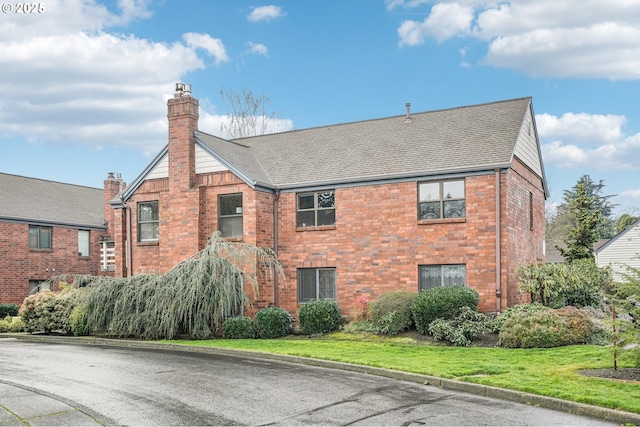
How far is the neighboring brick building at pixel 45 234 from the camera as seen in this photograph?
3155 cm

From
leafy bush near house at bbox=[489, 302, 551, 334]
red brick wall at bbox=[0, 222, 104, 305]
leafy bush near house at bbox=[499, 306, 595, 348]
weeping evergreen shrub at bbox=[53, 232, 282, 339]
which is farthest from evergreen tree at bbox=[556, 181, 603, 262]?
red brick wall at bbox=[0, 222, 104, 305]

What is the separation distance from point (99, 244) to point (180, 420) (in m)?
29.9

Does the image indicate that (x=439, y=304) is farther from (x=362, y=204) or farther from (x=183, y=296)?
(x=183, y=296)

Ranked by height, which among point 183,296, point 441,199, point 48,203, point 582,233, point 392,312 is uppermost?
point 48,203

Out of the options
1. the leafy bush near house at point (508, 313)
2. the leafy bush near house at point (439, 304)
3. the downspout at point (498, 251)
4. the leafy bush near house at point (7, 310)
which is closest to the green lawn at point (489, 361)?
the leafy bush near house at point (439, 304)

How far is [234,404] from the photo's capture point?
32.3 ft

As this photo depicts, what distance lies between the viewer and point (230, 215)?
22875mm

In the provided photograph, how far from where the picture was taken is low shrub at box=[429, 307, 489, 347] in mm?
17048

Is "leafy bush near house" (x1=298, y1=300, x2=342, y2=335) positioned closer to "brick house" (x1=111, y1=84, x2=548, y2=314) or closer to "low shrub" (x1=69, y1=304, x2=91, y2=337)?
"brick house" (x1=111, y1=84, x2=548, y2=314)

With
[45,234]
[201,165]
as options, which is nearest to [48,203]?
[45,234]

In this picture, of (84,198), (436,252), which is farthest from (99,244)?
(436,252)

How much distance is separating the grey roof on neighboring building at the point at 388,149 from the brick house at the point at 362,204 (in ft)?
0.23

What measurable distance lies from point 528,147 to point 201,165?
12.2m

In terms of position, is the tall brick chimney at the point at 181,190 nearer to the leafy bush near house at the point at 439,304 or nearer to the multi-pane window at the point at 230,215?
the multi-pane window at the point at 230,215
